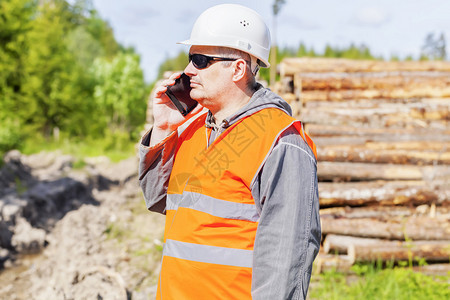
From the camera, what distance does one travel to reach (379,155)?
6996 millimetres

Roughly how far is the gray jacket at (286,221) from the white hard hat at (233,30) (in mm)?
534

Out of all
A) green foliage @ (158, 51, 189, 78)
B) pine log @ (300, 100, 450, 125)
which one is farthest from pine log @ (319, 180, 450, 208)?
green foliage @ (158, 51, 189, 78)

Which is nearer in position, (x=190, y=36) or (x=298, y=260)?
(x=298, y=260)

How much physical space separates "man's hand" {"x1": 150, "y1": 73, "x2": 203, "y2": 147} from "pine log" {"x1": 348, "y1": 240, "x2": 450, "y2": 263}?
4.17m

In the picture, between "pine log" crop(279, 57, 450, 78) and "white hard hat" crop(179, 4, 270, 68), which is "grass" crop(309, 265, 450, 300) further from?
"pine log" crop(279, 57, 450, 78)

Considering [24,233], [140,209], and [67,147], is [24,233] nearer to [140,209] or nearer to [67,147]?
[140,209]

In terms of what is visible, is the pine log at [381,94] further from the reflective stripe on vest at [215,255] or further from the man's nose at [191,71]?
the reflective stripe on vest at [215,255]

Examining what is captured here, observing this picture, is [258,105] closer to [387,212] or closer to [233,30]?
[233,30]

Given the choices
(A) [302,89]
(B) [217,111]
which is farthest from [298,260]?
(A) [302,89]

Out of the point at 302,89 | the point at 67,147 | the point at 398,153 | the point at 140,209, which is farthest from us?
the point at 67,147

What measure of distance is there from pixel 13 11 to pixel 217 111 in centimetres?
2124

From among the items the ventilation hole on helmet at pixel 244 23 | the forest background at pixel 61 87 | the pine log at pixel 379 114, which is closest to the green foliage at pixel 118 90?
the forest background at pixel 61 87

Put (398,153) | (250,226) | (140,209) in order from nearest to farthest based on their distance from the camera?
(250,226)
(398,153)
(140,209)

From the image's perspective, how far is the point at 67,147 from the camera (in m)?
24.4
